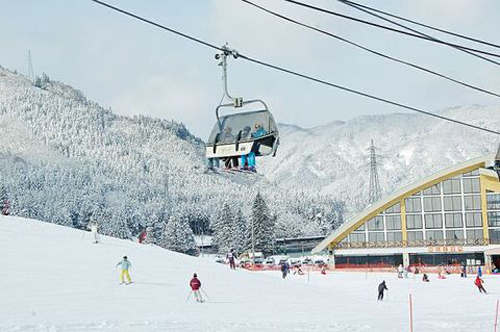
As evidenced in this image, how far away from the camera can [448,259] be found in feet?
226

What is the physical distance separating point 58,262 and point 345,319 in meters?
14.7

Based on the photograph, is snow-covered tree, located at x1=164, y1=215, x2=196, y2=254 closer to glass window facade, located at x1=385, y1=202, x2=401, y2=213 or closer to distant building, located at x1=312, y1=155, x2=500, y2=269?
distant building, located at x1=312, y1=155, x2=500, y2=269

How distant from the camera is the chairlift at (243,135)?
1919 centimetres

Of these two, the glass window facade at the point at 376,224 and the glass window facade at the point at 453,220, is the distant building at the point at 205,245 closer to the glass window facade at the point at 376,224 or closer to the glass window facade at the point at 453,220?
the glass window facade at the point at 376,224

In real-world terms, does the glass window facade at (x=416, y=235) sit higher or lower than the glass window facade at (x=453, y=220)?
lower

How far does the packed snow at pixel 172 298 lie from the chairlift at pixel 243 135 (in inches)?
225

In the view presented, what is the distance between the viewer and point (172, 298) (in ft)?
→ 96.5

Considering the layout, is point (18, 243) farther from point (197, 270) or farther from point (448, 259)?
point (448, 259)

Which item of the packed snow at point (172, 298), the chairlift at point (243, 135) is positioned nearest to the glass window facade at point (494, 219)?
the packed snow at point (172, 298)

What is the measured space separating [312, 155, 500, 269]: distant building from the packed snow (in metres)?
23.0

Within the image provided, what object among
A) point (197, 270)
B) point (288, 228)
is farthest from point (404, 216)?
point (288, 228)

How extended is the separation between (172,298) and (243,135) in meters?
11.7

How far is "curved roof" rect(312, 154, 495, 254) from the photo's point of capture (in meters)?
67.8

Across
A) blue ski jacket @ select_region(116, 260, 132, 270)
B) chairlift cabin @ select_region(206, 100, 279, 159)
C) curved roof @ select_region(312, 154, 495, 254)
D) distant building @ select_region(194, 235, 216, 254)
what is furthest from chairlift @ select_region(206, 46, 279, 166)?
distant building @ select_region(194, 235, 216, 254)
